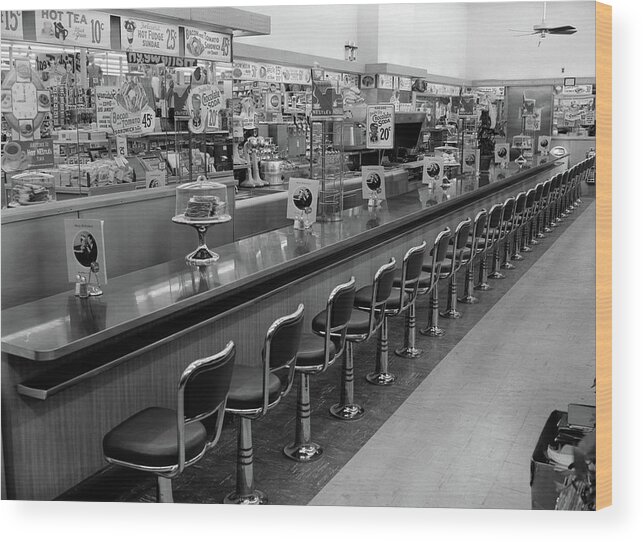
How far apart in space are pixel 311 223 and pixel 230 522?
2.18m

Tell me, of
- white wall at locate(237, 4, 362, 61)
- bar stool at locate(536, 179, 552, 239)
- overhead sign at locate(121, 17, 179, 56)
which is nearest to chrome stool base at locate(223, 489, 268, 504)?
white wall at locate(237, 4, 362, 61)

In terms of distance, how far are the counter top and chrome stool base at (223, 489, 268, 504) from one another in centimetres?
82

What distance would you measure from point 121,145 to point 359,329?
3.20 meters

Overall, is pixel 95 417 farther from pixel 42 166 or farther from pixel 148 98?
pixel 148 98

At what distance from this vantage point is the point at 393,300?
4.27 m

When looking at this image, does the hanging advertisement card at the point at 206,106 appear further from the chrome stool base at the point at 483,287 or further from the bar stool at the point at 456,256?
the chrome stool base at the point at 483,287

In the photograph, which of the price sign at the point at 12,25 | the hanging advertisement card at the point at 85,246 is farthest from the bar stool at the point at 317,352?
the price sign at the point at 12,25

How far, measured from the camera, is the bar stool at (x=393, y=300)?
412cm

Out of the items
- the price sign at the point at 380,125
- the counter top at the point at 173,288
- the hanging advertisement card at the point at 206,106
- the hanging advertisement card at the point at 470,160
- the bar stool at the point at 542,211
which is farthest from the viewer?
the hanging advertisement card at the point at 470,160

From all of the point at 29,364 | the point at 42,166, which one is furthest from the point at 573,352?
the point at 42,166

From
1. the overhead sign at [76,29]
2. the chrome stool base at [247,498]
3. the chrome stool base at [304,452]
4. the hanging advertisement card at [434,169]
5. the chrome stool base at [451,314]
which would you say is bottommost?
the chrome stool base at [247,498]

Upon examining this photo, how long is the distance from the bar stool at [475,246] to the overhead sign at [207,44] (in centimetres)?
264

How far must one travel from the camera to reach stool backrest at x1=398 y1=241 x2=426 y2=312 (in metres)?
4.18

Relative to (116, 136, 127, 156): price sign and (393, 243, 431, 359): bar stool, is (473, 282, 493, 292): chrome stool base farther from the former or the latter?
(116, 136, 127, 156): price sign
